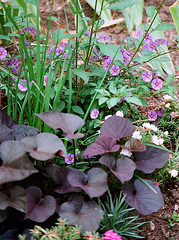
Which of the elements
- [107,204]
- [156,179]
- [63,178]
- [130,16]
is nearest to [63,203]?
→ [63,178]

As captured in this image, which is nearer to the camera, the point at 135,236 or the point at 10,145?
the point at 10,145

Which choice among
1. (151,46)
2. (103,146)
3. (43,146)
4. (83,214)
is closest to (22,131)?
(43,146)

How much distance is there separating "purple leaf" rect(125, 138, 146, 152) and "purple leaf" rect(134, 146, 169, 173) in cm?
6

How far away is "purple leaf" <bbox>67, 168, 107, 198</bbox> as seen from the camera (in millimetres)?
1281

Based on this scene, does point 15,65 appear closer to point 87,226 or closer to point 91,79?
point 91,79

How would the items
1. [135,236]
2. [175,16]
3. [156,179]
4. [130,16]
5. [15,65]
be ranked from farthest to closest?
[130,16]
[175,16]
[15,65]
[156,179]
[135,236]

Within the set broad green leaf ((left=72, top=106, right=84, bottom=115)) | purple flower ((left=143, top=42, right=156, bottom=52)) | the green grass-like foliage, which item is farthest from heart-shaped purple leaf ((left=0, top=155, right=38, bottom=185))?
purple flower ((left=143, top=42, right=156, bottom=52))

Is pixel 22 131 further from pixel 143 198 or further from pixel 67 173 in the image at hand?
pixel 143 198

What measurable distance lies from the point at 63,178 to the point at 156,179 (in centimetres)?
55

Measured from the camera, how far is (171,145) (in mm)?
1967

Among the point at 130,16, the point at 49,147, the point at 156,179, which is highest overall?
the point at 130,16

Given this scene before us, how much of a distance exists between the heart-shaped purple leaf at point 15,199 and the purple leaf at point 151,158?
0.54 meters

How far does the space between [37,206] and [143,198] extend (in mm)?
475

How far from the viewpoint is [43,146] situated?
4.32ft
